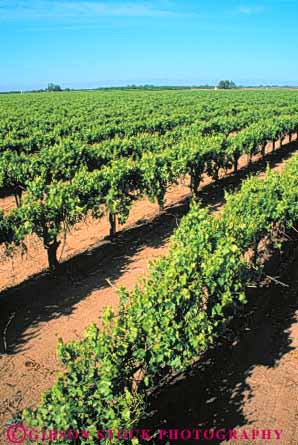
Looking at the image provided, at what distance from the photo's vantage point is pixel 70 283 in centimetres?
1027

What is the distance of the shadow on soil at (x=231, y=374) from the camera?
6059 mm

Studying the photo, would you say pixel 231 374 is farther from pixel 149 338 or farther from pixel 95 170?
pixel 95 170

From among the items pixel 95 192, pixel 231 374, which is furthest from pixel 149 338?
pixel 95 192

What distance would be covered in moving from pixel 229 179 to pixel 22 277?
13.2 m

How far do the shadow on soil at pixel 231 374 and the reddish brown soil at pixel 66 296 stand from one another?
25 centimetres

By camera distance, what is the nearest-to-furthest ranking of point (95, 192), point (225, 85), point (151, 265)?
point (151, 265)
point (95, 192)
point (225, 85)

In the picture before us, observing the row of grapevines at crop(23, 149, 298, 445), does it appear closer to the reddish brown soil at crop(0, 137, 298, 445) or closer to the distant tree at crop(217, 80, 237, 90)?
the reddish brown soil at crop(0, 137, 298, 445)

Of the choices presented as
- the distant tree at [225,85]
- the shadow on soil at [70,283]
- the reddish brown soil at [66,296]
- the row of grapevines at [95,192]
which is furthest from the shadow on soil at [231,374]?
the distant tree at [225,85]

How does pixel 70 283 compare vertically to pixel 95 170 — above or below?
below

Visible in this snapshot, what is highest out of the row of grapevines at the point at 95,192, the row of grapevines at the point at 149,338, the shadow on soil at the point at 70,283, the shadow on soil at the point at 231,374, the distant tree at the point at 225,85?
the distant tree at the point at 225,85

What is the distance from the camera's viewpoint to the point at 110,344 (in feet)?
16.9

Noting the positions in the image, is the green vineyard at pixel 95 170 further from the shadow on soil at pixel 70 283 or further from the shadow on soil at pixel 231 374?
the shadow on soil at pixel 231 374

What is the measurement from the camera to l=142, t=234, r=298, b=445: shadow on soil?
606 centimetres

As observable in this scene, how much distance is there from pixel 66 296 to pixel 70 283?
0.64m
